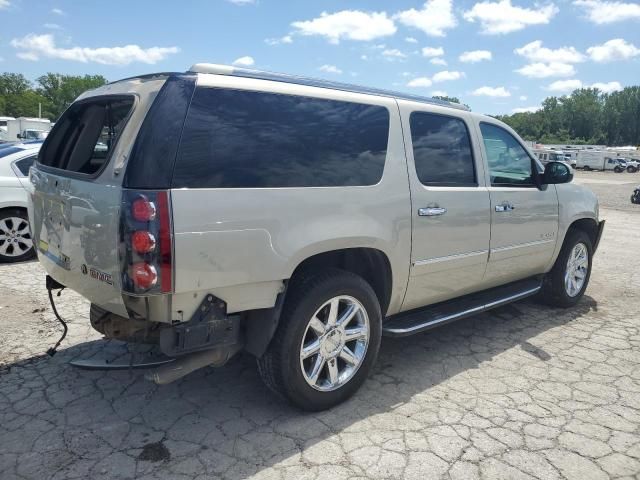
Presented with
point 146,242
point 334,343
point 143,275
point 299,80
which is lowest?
point 334,343

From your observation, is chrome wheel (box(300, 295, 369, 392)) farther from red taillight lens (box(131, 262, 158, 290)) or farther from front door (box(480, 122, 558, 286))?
front door (box(480, 122, 558, 286))

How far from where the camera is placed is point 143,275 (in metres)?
2.42

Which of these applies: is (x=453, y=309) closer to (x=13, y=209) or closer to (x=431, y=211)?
(x=431, y=211)

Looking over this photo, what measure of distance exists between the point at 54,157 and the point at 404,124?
2.42 m

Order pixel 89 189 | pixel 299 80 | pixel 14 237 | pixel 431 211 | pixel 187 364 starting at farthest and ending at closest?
pixel 14 237 → pixel 431 211 → pixel 299 80 → pixel 187 364 → pixel 89 189

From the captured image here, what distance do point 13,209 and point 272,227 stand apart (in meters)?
5.57

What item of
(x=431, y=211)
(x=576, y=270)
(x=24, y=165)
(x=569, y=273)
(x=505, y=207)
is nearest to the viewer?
(x=431, y=211)

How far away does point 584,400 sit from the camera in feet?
11.4

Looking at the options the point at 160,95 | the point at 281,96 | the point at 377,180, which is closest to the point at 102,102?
the point at 160,95

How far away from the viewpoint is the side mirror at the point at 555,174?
4672mm

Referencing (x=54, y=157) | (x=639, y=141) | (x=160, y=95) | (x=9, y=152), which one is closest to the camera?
(x=160, y=95)

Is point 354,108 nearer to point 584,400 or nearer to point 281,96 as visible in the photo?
point 281,96

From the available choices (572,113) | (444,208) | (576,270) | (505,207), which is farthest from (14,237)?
(572,113)

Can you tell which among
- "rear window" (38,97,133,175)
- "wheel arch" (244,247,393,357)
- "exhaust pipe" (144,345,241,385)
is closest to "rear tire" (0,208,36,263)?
"rear window" (38,97,133,175)
